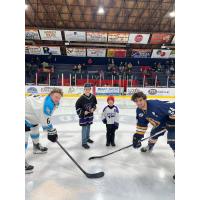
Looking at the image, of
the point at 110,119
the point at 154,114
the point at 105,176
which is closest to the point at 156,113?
the point at 154,114

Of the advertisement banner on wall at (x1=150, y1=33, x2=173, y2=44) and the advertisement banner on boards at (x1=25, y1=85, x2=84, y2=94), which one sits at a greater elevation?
the advertisement banner on wall at (x1=150, y1=33, x2=173, y2=44)

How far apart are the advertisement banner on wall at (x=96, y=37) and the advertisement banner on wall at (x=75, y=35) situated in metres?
0.27

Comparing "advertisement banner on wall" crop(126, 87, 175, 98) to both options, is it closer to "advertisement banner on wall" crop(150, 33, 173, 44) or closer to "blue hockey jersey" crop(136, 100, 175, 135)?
"advertisement banner on wall" crop(150, 33, 173, 44)

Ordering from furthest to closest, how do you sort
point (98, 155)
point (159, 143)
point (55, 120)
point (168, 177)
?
1. point (55, 120)
2. point (159, 143)
3. point (98, 155)
4. point (168, 177)

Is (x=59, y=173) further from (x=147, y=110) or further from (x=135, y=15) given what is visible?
(x=135, y=15)

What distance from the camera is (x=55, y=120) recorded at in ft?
16.5

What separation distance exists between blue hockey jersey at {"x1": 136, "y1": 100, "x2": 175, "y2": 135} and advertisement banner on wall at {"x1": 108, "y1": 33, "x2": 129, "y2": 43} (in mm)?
9902

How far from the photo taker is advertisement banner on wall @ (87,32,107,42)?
1175cm

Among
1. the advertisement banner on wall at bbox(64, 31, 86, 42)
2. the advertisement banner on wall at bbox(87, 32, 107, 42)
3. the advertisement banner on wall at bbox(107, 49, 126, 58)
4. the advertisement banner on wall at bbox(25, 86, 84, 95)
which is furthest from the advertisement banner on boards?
the advertisement banner on wall at bbox(107, 49, 126, 58)

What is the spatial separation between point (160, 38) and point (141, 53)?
1465 mm

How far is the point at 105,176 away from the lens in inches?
93.0
